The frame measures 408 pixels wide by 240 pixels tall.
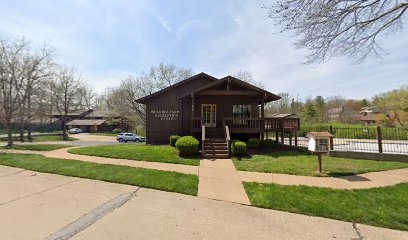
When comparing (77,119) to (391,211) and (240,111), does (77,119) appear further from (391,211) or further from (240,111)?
(391,211)

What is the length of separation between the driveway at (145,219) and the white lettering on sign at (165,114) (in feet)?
35.9

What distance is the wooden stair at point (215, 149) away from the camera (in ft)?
38.1

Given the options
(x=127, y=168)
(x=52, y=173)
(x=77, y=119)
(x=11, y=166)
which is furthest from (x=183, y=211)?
(x=77, y=119)

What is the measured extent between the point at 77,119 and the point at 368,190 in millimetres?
72748

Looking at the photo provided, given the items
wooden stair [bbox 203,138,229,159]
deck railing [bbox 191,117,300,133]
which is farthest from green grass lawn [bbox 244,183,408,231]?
deck railing [bbox 191,117,300,133]

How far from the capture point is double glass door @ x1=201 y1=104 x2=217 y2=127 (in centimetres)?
1662

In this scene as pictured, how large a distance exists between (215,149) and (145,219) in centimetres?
800

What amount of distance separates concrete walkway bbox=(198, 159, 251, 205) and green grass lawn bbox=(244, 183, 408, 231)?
1.06 feet

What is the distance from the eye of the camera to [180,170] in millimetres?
8609

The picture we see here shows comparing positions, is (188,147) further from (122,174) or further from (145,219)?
(145,219)

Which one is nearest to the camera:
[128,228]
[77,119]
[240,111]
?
[128,228]

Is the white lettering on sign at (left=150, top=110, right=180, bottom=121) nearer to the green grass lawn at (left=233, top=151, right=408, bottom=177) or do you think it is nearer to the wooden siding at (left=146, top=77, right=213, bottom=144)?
the wooden siding at (left=146, top=77, right=213, bottom=144)

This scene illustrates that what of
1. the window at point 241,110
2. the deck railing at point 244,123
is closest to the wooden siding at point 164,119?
the deck railing at point 244,123

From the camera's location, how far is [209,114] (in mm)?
16734
